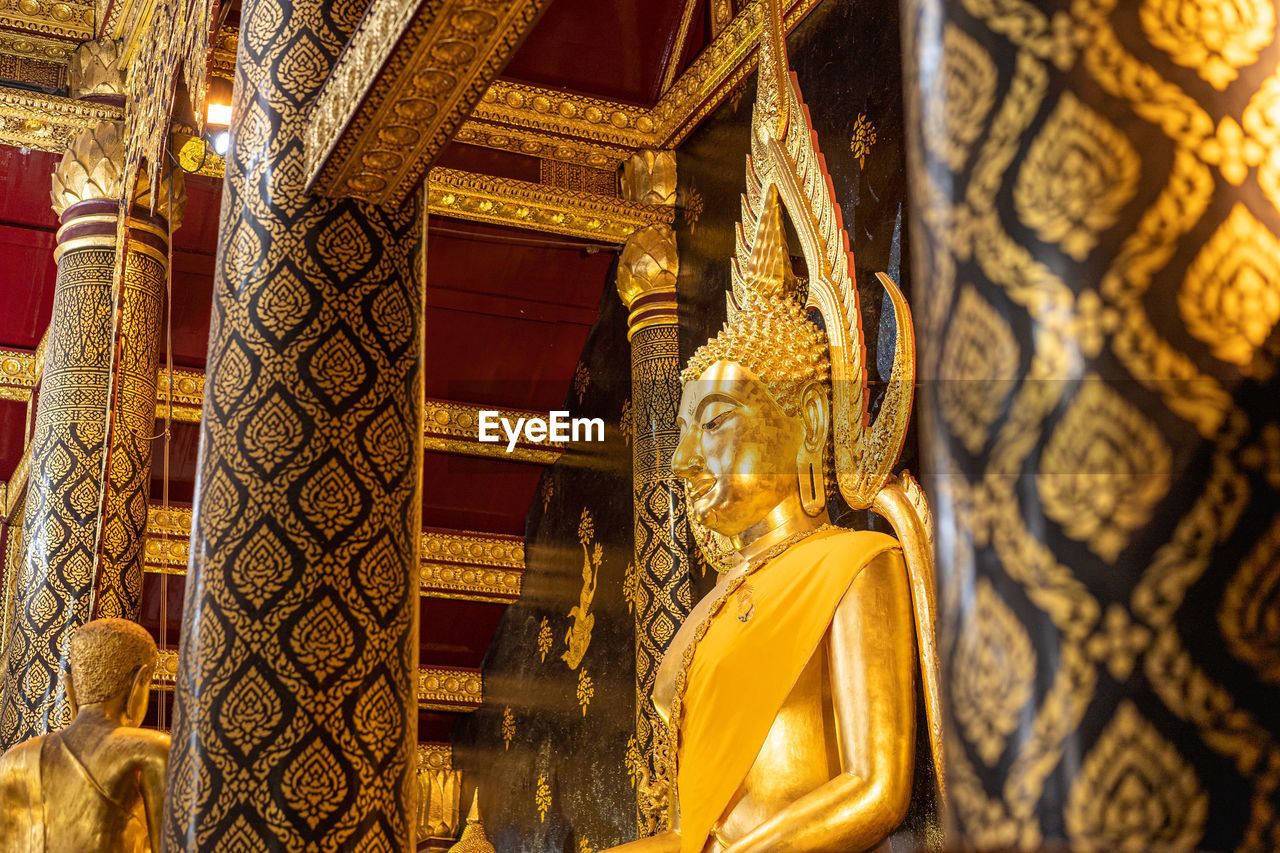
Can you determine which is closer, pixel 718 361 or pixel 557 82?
pixel 718 361

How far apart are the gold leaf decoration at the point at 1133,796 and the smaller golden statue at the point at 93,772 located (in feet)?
9.87

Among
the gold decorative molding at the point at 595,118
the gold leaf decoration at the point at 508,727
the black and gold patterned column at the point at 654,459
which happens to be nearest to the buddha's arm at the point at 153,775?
the black and gold patterned column at the point at 654,459

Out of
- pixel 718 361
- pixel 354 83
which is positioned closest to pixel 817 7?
pixel 718 361

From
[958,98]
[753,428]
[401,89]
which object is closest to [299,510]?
[401,89]

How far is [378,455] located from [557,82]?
3584mm

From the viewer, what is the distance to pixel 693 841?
9.30 feet

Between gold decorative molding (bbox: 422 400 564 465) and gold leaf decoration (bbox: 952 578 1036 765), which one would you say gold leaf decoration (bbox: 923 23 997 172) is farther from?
gold decorative molding (bbox: 422 400 564 465)

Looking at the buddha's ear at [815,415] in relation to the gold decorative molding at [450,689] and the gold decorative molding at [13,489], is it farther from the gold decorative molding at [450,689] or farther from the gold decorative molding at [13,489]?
the gold decorative molding at [13,489]

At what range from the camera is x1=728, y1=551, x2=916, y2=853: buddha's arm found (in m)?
2.60

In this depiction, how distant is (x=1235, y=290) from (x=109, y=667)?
3.29 m

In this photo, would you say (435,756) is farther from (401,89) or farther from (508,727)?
(401,89)

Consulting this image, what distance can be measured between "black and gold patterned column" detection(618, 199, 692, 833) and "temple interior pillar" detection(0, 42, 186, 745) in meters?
1.86

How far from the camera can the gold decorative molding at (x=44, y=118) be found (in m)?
5.55

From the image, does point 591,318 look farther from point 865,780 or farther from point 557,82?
point 865,780
